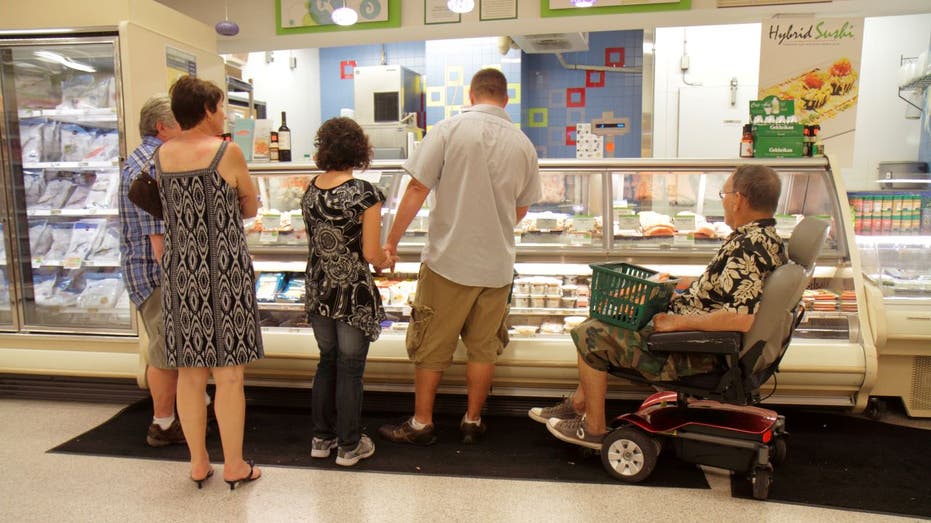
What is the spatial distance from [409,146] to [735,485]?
13.3 feet

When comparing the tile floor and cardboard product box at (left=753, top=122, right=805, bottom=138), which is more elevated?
cardboard product box at (left=753, top=122, right=805, bottom=138)

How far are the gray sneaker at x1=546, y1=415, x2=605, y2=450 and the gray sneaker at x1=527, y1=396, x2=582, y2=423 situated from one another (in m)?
0.10

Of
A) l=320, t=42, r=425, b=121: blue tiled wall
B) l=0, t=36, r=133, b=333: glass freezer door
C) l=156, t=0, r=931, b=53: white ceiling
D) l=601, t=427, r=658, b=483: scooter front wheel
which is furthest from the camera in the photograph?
Answer: l=320, t=42, r=425, b=121: blue tiled wall

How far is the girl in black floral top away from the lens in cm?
312

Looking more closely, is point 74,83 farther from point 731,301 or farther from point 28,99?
point 731,301

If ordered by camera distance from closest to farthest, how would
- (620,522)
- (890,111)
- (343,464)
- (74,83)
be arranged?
(620,522)
(343,464)
(74,83)
(890,111)

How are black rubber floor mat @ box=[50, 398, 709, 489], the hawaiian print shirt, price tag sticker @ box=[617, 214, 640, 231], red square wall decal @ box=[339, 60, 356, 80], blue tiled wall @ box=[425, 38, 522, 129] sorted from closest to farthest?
the hawaiian print shirt
black rubber floor mat @ box=[50, 398, 709, 489]
price tag sticker @ box=[617, 214, 640, 231]
blue tiled wall @ box=[425, 38, 522, 129]
red square wall decal @ box=[339, 60, 356, 80]

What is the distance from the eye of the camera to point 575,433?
3.29 m

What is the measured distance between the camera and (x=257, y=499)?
9.87ft

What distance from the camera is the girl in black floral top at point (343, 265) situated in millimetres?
3119

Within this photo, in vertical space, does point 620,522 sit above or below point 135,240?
below

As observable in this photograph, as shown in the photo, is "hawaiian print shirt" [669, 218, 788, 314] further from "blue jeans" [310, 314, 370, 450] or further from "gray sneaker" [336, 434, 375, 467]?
"gray sneaker" [336, 434, 375, 467]

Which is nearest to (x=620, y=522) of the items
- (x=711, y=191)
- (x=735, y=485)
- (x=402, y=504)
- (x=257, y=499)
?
(x=735, y=485)

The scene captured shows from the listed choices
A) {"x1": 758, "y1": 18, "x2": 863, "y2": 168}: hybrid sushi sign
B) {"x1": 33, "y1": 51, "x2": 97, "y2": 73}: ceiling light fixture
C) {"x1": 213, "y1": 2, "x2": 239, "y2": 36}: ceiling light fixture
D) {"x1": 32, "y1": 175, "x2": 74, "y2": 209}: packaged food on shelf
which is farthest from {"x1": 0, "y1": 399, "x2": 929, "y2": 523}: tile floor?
{"x1": 213, "y1": 2, "x2": 239, "y2": 36}: ceiling light fixture
